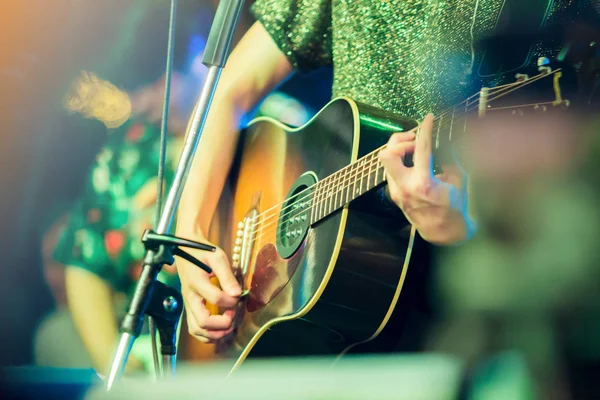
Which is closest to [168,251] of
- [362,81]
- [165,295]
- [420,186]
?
[165,295]

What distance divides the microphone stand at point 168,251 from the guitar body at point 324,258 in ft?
0.53

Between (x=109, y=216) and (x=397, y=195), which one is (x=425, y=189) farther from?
(x=109, y=216)

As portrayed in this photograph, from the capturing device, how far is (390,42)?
913 mm

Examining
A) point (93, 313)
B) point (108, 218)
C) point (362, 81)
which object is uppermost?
point (362, 81)

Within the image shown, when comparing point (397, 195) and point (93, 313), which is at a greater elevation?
point (397, 195)

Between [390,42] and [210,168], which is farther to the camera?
[210,168]

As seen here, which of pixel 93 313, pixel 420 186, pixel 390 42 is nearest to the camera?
pixel 420 186

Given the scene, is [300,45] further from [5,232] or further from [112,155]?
[5,232]

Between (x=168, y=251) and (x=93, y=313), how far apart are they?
60cm

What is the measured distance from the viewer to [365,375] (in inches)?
32.5

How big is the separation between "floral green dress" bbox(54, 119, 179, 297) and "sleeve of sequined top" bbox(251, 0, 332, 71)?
1.12ft

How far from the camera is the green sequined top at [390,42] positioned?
77 centimetres

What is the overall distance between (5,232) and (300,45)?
802 mm

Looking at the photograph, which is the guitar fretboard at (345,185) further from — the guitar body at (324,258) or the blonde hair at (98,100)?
the blonde hair at (98,100)
